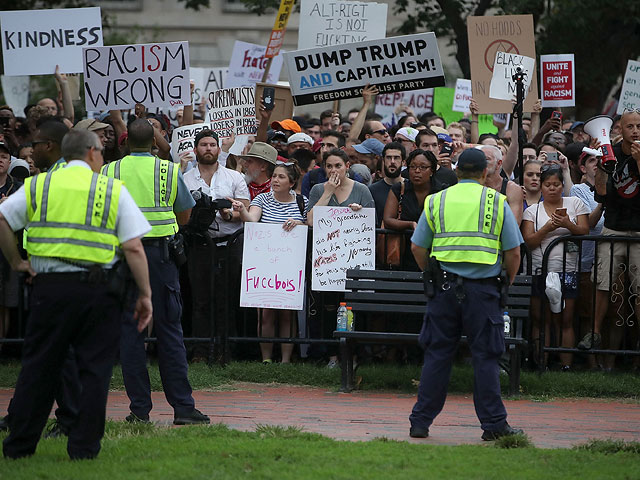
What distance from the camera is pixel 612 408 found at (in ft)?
31.7

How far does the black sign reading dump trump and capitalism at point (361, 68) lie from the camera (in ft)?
43.1

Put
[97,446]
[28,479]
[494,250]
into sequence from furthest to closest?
[494,250] → [97,446] → [28,479]

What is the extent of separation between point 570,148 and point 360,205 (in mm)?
3133

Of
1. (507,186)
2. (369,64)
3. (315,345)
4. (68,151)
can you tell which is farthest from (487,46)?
(68,151)

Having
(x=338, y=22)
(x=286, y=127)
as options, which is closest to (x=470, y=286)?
(x=286, y=127)

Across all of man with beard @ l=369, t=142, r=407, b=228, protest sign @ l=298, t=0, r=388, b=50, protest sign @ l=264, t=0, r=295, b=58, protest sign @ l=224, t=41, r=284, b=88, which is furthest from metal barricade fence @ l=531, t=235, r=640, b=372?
protest sign @ l=224, t=41, r=284, b=88

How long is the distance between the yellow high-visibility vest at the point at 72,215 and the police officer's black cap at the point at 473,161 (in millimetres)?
2458

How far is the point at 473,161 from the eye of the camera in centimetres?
810

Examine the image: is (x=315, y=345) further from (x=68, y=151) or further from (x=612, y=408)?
(x=68, y=151)

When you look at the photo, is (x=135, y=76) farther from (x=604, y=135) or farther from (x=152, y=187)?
(x=604, y=135)

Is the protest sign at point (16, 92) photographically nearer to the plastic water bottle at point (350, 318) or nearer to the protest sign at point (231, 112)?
the protest sign at point (231, 112)

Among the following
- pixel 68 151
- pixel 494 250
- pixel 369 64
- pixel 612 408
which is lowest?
pixel 612 408

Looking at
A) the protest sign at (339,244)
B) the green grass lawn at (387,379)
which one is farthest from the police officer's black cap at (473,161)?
the protest sign at (339,244)

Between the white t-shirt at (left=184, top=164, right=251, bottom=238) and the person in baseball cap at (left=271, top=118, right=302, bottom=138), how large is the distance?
2555 millimetres
